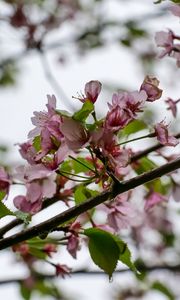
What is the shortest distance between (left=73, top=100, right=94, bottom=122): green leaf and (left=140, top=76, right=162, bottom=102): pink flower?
166 mm

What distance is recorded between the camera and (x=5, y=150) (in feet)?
15.2

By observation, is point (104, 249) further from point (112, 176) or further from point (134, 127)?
point (134, 127)

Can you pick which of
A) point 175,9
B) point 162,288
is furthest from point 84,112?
point 162,288

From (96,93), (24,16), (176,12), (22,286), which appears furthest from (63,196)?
(24,16)

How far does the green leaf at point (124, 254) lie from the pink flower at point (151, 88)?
344 millimetres

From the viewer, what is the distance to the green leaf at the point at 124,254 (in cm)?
139

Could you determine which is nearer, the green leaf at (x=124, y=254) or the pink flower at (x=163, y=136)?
the pink flower at (x=163, y=136)

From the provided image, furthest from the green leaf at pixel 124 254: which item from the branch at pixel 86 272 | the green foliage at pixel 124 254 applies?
the branch at pixel 86 272

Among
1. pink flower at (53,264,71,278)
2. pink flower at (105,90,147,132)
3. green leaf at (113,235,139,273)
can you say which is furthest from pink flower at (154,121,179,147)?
pink flower at (53,264,71,278)

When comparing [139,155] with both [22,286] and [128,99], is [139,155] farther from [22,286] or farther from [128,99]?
[22,286]

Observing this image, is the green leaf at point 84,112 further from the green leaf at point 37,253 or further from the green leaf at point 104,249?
the green leaf at point 37,253

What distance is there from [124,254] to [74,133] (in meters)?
0.42

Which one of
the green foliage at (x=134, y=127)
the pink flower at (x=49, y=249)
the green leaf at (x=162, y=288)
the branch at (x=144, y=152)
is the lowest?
the green leaf at (x=162, y=288)

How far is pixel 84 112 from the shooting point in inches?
44.7
